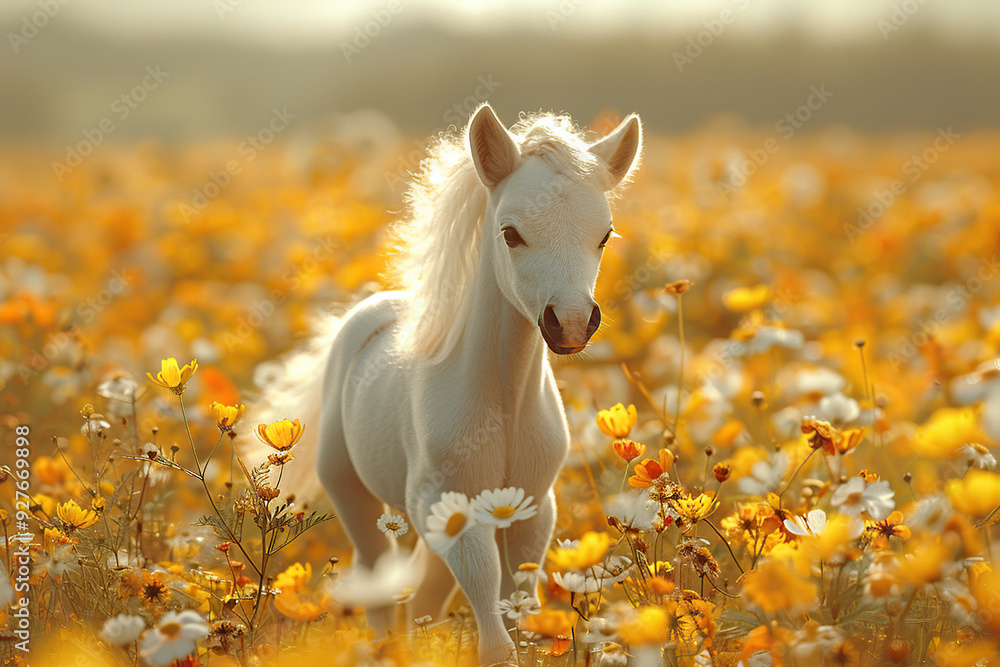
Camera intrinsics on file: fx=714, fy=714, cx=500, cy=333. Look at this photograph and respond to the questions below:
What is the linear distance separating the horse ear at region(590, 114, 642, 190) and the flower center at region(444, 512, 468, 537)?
1.14m

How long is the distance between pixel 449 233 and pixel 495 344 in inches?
16.2

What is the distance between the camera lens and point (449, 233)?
2402 mm

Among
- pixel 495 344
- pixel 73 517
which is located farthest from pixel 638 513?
pixel 73 517

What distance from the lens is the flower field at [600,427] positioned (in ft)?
6.19

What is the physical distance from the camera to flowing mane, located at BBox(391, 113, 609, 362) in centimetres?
236

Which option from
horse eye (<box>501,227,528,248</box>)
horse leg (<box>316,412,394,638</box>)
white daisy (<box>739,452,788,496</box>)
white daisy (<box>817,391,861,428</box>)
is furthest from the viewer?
horse leg (<box>316,412,394,638</box>)

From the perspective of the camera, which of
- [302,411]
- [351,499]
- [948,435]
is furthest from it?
[302,411]

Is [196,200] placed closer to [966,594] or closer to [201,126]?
[201,126]

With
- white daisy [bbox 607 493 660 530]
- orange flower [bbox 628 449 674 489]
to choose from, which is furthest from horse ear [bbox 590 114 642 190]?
white daisy [bbox 607 493 660 530]

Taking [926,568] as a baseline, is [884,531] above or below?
above

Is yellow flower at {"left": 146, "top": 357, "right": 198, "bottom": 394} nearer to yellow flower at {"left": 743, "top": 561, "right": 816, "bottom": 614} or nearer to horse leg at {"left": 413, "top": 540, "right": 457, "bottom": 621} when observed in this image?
horse leg at {"left": 413, "top": 540, "right": 457, "bottom": 621}

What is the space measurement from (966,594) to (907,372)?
10.7ft

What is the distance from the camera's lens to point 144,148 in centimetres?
1063

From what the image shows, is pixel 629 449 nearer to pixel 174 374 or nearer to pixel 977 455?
pixel 977 455
